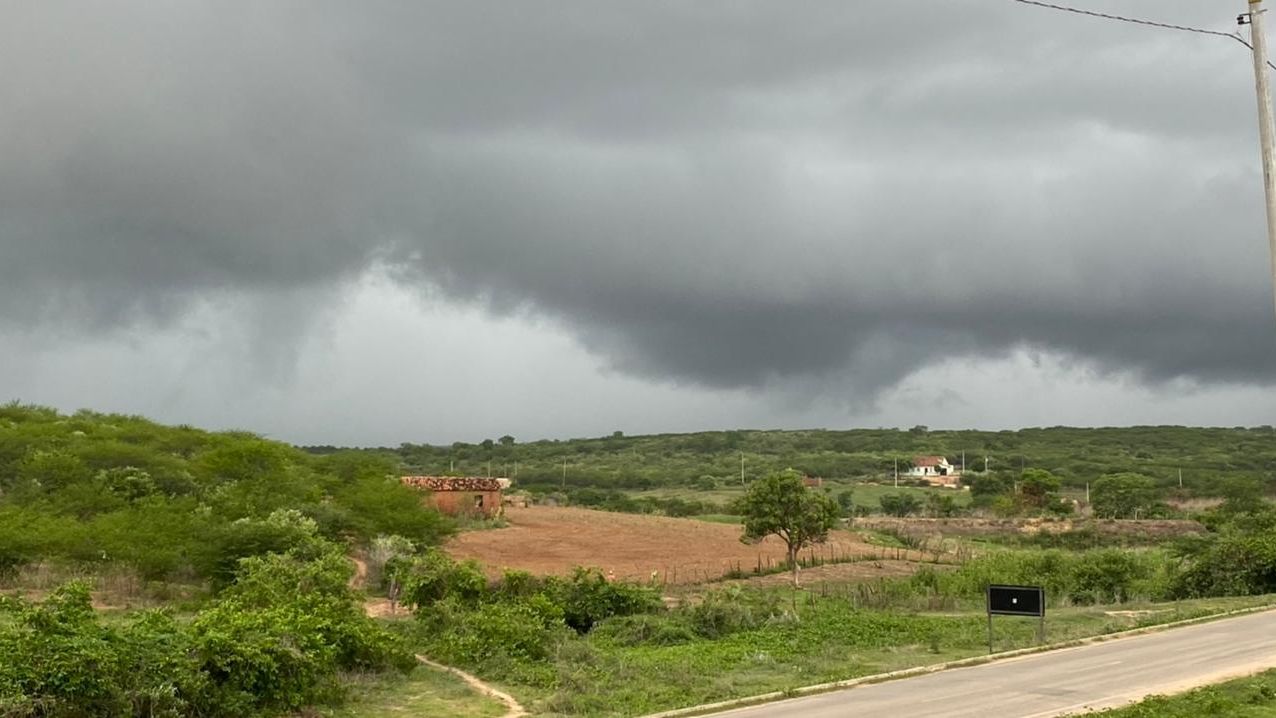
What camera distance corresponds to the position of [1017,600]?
27.1 m

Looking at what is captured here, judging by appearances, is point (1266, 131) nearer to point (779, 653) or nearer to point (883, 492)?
point (779, 653)

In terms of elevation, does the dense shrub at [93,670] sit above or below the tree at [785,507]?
below

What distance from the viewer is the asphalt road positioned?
1917cm

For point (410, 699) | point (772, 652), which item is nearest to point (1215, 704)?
point (772, 652)

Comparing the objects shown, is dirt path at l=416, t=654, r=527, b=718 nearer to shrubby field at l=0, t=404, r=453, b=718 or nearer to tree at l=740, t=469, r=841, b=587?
shrubby field at l=0, t=404, r=453, b=718

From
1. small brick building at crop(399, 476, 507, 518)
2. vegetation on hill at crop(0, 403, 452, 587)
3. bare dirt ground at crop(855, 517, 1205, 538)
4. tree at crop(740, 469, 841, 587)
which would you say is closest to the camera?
vegetation on hill at crop(0, 403, 452, 587)

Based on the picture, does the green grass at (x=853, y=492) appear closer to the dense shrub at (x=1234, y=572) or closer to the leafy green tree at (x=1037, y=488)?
the leafy green tree at (x=1037, y=488)

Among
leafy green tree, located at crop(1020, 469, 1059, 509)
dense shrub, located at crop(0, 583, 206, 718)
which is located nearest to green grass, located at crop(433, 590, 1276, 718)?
dense shrub, located at crop(0, 583, 206, 718)

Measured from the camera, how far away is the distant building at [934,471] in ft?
527

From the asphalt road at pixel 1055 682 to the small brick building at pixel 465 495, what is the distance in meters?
61.6

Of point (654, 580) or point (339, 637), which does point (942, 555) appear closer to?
point (654, 580)

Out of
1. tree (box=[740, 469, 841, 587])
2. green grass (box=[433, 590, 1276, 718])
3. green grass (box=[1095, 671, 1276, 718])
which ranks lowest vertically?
green grass (box=[433, 590, 1276, 718])

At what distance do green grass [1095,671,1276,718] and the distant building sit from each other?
142 metres

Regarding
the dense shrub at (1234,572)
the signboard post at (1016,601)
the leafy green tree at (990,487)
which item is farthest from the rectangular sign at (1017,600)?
the leafy green tree at (990,487)
